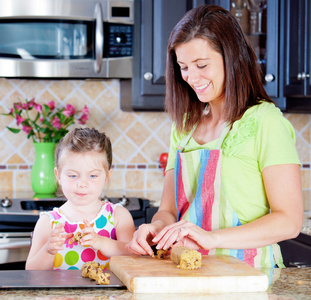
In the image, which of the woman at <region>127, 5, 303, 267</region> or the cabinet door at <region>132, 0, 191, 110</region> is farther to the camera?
the cabinet door at <region>132, 0, 191, 110</region>

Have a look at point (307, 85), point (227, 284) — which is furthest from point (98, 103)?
point (227, 284)

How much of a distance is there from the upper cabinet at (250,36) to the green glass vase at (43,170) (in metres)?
0.49

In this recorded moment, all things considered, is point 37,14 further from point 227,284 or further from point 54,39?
point 227,284

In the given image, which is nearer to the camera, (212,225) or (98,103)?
(212,225)

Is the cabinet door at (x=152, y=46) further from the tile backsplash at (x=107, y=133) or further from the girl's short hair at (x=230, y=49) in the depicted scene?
the girl's short hair at (x=230, y=49)

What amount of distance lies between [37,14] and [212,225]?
5.23 feet

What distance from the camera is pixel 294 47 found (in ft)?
8.66

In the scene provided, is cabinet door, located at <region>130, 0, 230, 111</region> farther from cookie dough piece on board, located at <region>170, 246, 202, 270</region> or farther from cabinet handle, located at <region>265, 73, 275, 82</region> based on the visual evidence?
cookie dough piece on board, located at <region>170, 246, 202, 270</region>

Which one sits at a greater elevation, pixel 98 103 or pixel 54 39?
pixel 54 39

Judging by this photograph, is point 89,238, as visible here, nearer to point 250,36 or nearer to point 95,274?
point 95,274

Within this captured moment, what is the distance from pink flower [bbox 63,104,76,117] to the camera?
9.20ft

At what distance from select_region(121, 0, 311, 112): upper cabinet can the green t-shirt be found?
1275mm

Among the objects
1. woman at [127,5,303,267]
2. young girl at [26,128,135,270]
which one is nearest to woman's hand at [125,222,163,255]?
woman at [127,5,303,267]

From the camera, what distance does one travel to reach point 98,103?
9.91 feet
